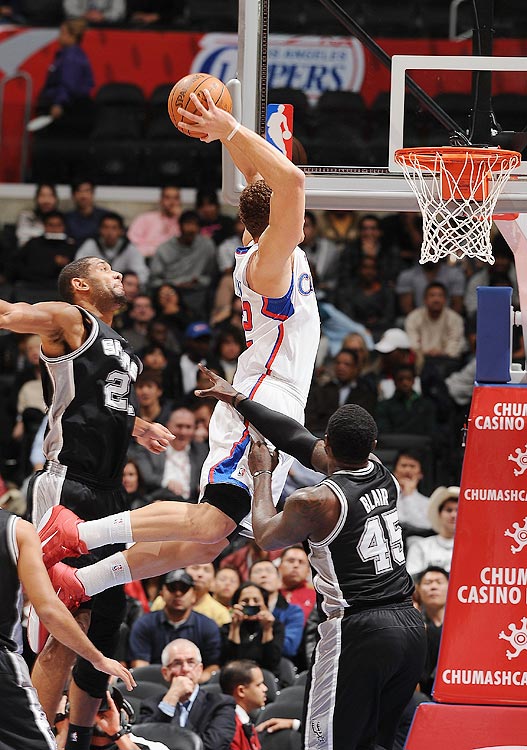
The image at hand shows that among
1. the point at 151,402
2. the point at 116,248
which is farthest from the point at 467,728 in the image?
the point at 116,248

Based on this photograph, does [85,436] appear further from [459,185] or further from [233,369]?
[233,369]

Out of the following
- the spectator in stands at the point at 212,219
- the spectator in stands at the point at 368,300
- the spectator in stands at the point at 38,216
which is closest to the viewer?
the spectator in stands at the point at 368,300

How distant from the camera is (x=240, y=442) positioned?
647 centimetres

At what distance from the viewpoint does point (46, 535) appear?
6.32 m

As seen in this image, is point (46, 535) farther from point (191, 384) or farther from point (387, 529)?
point (191, 384)

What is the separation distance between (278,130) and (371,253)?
689 cm

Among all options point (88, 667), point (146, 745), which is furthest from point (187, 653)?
point (88, 667)

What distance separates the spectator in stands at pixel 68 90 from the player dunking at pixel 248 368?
932 cm

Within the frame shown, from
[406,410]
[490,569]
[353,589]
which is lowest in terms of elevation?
[406,410]

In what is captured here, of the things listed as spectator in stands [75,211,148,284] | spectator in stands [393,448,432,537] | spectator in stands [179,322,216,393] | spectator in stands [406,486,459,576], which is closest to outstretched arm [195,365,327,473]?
spectator in stands [406,486,459,576]

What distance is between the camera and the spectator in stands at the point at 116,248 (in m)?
14.2

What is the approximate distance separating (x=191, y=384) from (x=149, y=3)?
6.06m

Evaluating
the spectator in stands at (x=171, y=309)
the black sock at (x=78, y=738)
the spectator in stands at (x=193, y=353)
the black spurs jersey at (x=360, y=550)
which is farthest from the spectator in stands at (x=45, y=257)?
the black spurs jersey at (x=360, y=550)

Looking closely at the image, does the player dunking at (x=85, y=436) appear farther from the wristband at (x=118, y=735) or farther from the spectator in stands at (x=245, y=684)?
the spectator in stands at (x=245, y=684)
